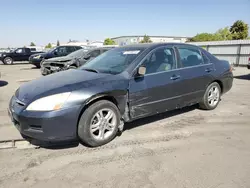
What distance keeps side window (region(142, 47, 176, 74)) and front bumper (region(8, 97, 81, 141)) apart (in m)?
1.52

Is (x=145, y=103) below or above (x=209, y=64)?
below

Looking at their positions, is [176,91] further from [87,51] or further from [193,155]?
[87,51]

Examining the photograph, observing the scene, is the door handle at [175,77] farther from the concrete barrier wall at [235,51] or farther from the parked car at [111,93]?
the concrete barrier wall at [235,51]

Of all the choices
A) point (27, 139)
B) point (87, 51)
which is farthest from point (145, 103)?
point (87, 51)

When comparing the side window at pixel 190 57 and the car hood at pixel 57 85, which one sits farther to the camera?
the side window at pixel 190 57

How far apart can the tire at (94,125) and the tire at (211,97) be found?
7.92 ft

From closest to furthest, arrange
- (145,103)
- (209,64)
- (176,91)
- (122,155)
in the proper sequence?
(122,155) < (145,103) < (176,91) < (209,64)

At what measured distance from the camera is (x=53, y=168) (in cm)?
Result: 275

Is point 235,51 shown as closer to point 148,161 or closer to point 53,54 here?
point 53,54

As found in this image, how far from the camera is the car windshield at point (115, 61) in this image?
375 centimetres

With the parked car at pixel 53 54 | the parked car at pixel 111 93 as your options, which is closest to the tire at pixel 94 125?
the parked car at pixel 111 93

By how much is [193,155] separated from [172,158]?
0.32 m

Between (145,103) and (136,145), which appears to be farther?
(145,103)

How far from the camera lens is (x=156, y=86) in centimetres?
379
